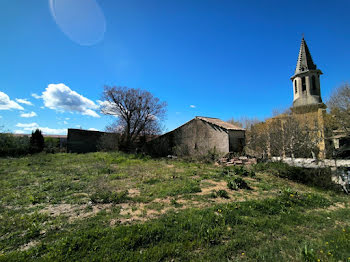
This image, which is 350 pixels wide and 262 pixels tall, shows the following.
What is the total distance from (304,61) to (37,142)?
113 feet

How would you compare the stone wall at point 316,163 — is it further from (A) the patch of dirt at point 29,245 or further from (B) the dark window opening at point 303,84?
(B) the dark window opening at point 303,84

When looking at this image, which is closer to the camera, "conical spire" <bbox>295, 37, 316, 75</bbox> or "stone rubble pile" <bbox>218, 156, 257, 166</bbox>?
"stone rubble pile" <bbox>218, 156, 257, 166</bbox>

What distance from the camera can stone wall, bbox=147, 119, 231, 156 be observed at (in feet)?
46.2

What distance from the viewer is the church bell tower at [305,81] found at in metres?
18.6

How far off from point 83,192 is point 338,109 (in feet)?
52.6

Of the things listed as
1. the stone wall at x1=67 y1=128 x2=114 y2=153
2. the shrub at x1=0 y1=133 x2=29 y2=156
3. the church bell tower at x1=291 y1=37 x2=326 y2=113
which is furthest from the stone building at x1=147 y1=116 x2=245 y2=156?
the shrub at x1=0 y1=133 x2=29 y2=156

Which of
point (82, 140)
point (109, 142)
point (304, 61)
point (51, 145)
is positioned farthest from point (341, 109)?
point (51, 145)

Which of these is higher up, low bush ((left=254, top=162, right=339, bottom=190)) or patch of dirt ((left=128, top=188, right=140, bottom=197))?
low bush ((left=254, top=162, right=339, bottom=190))

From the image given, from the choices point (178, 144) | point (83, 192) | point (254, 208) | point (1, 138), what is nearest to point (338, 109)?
point (254, 208)

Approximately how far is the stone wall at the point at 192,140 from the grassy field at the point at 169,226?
26.9 feet

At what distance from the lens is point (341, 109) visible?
34.3ft

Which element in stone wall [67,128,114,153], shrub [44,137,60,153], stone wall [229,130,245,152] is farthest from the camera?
stone wall [67,128,114,153]

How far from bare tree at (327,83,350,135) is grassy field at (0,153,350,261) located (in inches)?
283

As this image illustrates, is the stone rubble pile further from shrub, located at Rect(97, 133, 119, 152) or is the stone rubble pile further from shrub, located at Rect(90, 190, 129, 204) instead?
shrub, located at Rect(97, 133, 119, 152)
